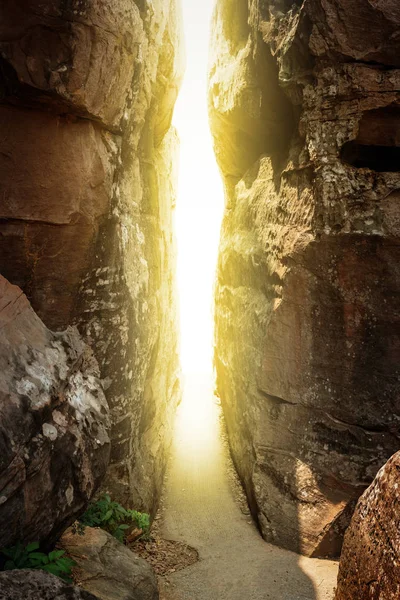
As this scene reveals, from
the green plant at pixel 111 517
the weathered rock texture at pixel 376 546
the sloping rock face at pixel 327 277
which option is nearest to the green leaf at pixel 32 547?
the green plant at pixel 111 517

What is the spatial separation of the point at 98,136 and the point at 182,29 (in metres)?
5.36

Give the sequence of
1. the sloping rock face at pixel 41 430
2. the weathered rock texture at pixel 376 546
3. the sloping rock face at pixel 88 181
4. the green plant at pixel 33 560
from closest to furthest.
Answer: the weathered rock texture at pixel 376 546 < the green plant at pixel 33 560 < the sloping rock face at pixel 41 430 < the sloping rock face at pixel 88 181

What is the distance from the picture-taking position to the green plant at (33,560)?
11.5ft

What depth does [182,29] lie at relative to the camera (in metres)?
9.55

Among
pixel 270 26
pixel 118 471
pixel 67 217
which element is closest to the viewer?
pixel 67 217

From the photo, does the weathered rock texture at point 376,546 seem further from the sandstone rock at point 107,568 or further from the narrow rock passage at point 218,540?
the sandstone rock at point 107,568

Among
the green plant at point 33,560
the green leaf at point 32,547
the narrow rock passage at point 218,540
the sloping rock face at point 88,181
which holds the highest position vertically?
the sloping rock face at point 88,181

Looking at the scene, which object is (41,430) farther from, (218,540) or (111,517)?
(218,540)

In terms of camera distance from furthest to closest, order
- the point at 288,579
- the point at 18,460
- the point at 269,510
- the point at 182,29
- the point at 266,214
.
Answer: the point at 182,29
the point at 266,214
the point at 269,510
the point at 288,579
the point at 18,460

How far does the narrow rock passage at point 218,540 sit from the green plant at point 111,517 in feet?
2.58

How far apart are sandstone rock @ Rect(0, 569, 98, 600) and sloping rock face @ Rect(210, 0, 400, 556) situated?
12.7 feet

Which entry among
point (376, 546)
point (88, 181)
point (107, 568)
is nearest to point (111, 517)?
point (107, 568)

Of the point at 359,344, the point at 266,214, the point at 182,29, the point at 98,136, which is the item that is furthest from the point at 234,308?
the point at 182,29

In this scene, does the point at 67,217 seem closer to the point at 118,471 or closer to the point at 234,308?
the point at 118,471
